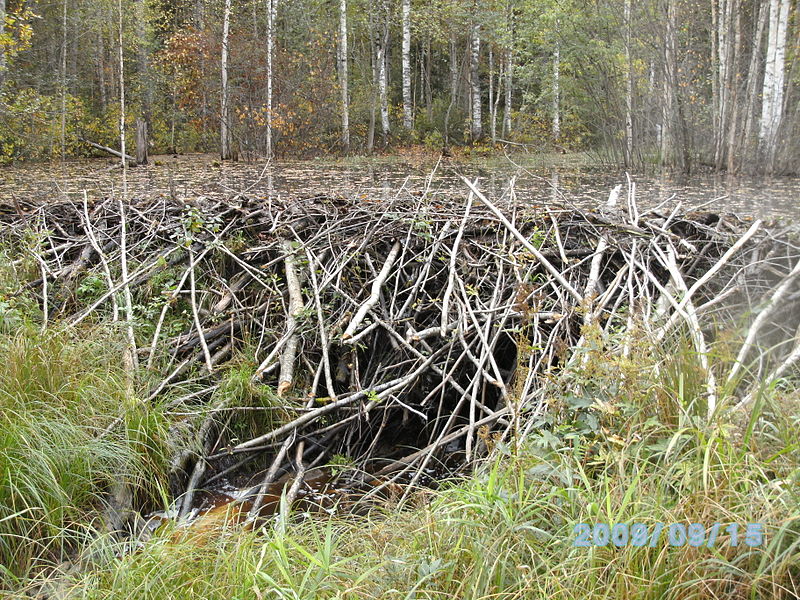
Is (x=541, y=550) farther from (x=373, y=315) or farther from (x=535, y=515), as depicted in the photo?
(x=373, y=315)

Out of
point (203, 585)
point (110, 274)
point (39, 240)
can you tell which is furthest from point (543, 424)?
point (39, 240)

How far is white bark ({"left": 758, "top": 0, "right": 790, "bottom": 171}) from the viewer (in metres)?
11.3

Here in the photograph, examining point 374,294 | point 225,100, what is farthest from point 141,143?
point 374,294

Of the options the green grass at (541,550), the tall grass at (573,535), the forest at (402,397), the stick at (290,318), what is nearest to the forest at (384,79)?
the forest at (402,397)

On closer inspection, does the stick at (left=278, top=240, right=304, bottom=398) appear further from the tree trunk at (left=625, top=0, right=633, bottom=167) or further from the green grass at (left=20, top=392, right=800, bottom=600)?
the tree trunk at (left=625, top=0, right=633, bottom=167)

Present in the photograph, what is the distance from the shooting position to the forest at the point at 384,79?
1218 centimetres

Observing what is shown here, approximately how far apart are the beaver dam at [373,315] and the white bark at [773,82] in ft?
26.0

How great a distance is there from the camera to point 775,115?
37.6ft

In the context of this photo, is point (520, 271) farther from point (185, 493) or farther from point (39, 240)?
point (39, 240)

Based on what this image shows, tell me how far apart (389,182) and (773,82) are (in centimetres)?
717

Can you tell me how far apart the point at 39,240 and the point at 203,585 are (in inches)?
169
